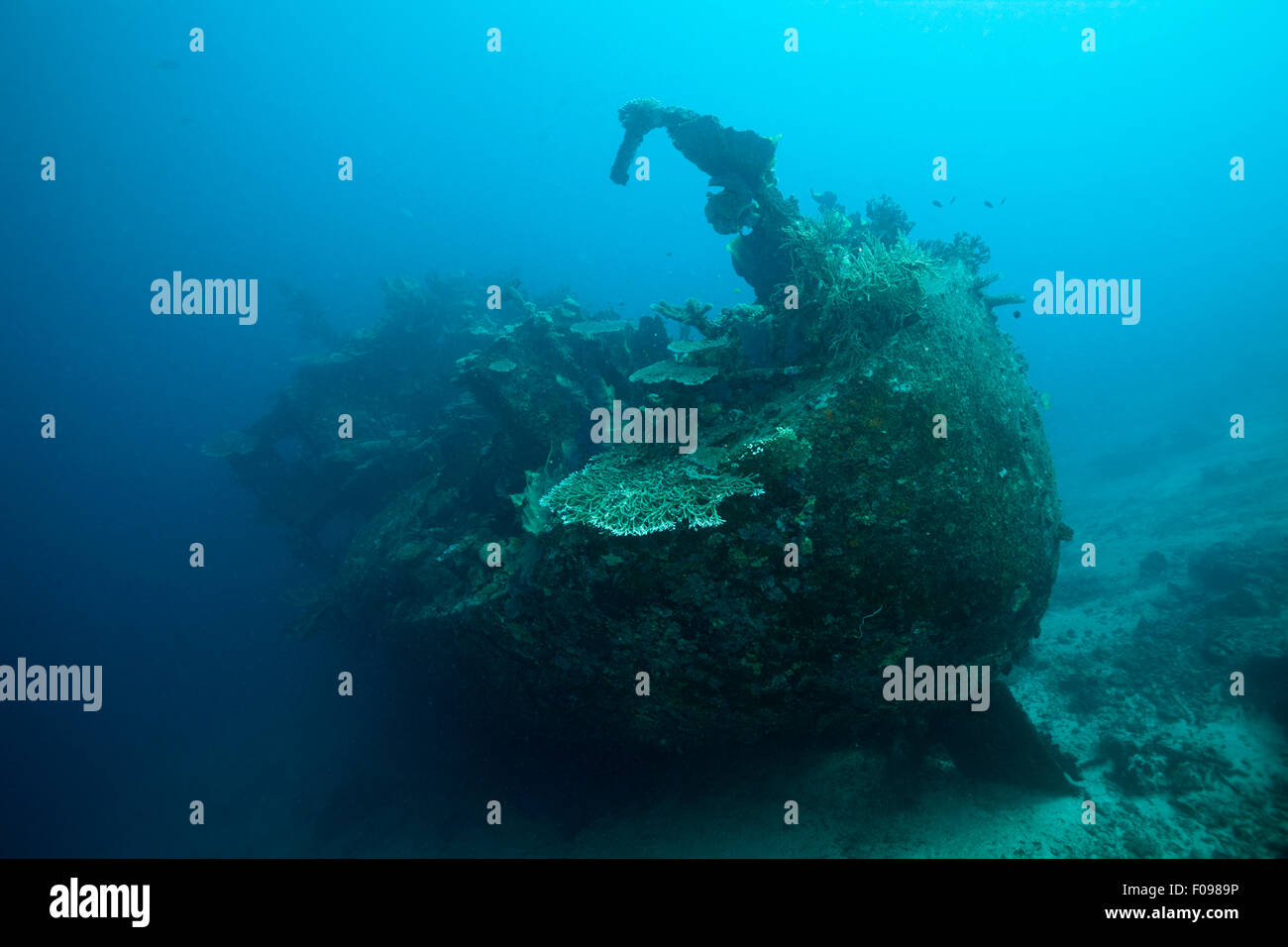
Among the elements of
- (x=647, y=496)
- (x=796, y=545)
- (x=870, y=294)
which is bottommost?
(x=796, y=545)

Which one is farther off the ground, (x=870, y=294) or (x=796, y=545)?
(x=870, y=294)

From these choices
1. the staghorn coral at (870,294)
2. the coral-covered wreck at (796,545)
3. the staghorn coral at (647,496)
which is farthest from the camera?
the staghorn coral at (870,294)

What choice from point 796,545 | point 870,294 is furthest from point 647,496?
point 870,294

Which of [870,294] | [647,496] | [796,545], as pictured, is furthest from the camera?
[870,294]

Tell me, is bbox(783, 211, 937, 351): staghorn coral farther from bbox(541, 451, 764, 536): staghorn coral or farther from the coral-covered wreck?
bbox(541, 451, 764, 536): staghorn coral

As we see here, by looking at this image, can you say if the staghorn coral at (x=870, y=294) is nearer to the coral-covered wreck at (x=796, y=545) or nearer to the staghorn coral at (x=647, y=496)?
the coral-covered wreck at (x=796, y=545)

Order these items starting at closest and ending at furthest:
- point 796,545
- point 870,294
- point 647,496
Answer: point 796,545
point 647,496
point 870,294

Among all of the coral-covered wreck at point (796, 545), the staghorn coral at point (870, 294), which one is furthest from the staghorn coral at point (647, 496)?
the staghorn coral at point (870, 294)

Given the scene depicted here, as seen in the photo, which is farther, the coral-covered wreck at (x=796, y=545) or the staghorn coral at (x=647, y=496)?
the coral-covered wreck at (x=796, y=545)

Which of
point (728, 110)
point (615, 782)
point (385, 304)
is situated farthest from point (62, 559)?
point (728, 110)

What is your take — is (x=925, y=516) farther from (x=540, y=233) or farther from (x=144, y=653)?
(x=540, y=233)

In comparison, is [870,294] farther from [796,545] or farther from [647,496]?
[647,496]

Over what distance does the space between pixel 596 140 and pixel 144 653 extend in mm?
128597

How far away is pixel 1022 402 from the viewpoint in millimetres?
6465
